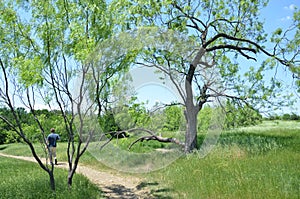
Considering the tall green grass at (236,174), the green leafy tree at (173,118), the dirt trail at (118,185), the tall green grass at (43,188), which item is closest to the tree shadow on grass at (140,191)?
the dirt trail at (118,185)

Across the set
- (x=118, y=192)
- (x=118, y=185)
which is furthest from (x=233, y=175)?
(x=118, y=185)

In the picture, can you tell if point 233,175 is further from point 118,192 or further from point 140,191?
point 118,192

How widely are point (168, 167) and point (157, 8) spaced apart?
250 inches

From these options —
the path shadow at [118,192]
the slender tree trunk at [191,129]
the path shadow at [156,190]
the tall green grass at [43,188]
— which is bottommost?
the path shadow at [118,192]

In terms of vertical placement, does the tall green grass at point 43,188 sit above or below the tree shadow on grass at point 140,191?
above

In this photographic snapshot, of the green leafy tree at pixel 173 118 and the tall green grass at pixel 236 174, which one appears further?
the green leafy tree at pixel 173 118

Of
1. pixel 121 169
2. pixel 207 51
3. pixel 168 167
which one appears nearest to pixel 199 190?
pixel 168 167

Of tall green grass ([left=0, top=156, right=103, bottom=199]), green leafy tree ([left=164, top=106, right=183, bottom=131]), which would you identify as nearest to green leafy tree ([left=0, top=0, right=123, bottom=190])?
tall green grass ([left=0, top=156, right=103, bottom=199])

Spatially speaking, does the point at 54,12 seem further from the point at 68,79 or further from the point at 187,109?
the point at 187,109

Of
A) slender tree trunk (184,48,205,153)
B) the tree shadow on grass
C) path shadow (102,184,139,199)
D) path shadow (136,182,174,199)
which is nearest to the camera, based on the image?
path shadow (136,182,174,199)

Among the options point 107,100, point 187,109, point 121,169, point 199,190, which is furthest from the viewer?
point 187,109

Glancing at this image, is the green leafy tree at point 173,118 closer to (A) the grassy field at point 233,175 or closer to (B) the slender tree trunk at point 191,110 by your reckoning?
(B) the slender tree trunk at point 191,110

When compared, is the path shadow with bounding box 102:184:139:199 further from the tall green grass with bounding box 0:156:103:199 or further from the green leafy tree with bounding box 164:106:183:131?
the green leafy tree with bounding box 164:106:183:131

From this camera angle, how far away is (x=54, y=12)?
7.28 meters
